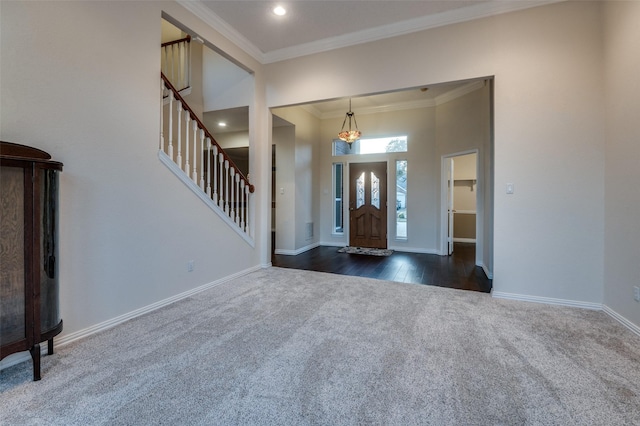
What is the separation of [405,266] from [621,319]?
252cm

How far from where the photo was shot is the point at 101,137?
2262 mm

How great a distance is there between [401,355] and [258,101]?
389 cm

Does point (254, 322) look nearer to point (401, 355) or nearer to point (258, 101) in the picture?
point (401, 355)

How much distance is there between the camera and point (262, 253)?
4355 millimetres

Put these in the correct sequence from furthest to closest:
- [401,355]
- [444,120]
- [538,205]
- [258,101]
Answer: [444,120] → [258,101] → [538,205] → [401,355]

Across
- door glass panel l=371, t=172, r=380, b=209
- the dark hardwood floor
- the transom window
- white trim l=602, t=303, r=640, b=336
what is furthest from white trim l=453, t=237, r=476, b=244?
white trim l=602, t=303, r=640, b=336

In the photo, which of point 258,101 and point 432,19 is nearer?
point 432,19

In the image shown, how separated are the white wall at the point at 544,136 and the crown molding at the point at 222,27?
2.47 meters

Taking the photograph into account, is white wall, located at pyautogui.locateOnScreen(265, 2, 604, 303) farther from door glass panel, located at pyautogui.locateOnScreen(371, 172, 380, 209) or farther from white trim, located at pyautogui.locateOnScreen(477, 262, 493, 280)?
door glass panel, located at pyautogui.locateOnScreen(371, 172, 380, 209)

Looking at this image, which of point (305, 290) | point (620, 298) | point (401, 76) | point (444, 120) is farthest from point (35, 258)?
point (444, 120)

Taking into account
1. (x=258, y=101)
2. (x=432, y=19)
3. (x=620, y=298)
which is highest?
(x=432, y=19)

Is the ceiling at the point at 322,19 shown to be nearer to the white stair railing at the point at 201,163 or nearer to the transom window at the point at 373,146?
the white stair railing at the point at 201,163

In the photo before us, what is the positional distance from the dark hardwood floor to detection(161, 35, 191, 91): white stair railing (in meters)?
3.25

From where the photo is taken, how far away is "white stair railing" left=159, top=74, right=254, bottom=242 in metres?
3.02
